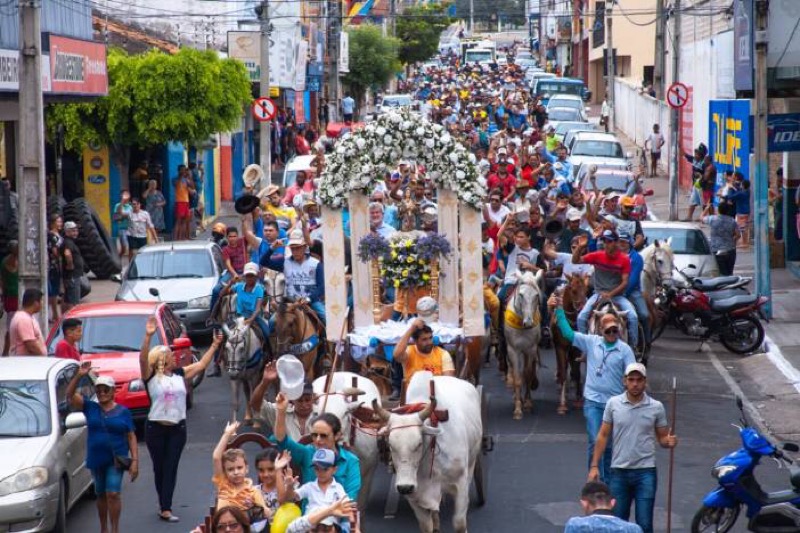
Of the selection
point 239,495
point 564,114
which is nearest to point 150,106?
point 239,495

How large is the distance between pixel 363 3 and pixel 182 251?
153 feet

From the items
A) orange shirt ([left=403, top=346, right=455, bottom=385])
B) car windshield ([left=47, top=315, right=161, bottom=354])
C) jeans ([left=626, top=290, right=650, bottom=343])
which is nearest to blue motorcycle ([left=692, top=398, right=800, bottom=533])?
orange shirt ([left=403, top=346, right=455, bottom=385])

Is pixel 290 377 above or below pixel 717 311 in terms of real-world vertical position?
above

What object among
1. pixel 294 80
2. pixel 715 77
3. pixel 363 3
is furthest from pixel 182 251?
pixel 363 3

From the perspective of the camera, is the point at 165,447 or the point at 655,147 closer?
the point at 165,447

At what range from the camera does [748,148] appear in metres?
33.2

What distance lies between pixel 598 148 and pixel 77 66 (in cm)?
1837

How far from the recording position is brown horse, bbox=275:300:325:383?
16266mm

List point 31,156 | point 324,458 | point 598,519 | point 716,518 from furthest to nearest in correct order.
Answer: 1. point 31,156
2. point 716,518
3. point 324,458
4. point 598,519

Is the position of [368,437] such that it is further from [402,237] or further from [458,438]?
[402,237]

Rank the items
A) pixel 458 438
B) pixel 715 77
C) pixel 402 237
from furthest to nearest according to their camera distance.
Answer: pixel 715 77 → pixel 402 237 → pixel 458 438

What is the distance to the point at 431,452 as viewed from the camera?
1161 cm

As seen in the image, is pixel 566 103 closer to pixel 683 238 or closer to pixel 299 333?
pixel 683 238

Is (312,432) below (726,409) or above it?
above
